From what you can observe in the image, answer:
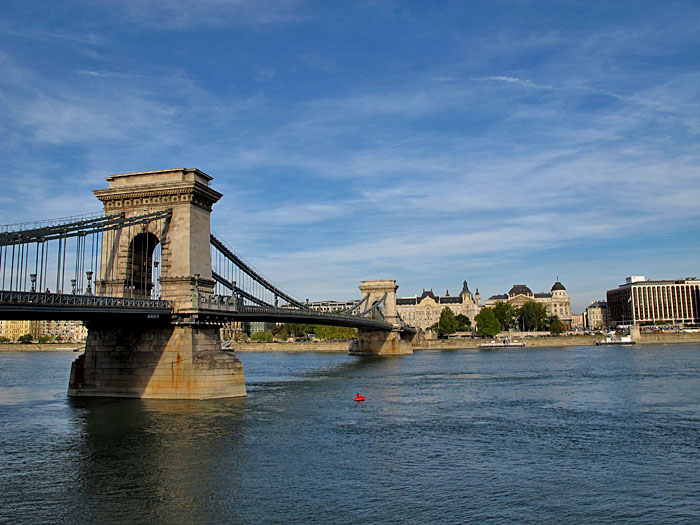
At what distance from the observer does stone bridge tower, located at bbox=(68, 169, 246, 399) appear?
3591cm

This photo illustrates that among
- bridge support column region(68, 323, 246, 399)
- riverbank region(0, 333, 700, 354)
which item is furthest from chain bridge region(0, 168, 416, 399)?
riverbank region(0, 333, 700, 354)

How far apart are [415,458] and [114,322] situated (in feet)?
67.5

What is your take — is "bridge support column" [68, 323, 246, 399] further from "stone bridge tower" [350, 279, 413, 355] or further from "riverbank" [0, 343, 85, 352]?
"riverbank" [0, 343, 85, 352]

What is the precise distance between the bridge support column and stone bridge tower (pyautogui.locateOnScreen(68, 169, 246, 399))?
0.05 metres

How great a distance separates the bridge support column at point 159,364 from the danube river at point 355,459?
40.0 inches

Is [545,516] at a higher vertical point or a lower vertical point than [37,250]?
lower

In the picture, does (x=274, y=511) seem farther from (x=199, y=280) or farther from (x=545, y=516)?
(x=199, y=280)

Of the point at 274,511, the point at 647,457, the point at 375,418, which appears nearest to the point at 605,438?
the point at 647,457

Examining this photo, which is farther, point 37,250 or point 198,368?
point 198,368

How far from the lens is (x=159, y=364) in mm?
36094

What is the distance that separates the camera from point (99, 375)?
37.4 meters

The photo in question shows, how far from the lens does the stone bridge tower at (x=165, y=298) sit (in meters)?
35.9

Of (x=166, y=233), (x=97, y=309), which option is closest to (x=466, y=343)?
(x=166, y=233)

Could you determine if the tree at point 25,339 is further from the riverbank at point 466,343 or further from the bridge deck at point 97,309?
the bridge deck at point 97,309
